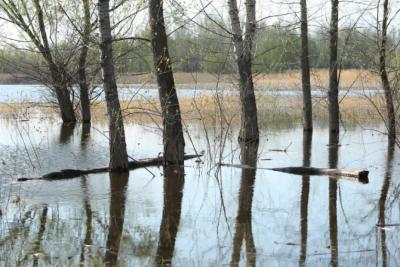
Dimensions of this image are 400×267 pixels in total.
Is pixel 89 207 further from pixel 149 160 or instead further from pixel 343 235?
pixel 149 160

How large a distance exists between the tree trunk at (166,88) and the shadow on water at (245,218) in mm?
1643

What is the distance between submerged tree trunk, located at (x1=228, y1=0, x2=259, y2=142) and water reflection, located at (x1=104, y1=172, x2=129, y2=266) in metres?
4.87

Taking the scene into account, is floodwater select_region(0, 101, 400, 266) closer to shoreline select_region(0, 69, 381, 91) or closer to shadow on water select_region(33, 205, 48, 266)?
shadow on water select_region(33, 205, 48, 266)

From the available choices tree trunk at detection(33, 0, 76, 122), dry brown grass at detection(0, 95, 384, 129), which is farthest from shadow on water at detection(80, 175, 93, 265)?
dry brown grass at detection(0, 95, 384, 129)

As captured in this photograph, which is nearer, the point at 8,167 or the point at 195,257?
the point at 195,257

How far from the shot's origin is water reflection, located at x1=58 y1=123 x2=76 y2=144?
65.5 ft

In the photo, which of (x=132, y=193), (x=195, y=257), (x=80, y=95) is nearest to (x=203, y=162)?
(x=132, y=193)

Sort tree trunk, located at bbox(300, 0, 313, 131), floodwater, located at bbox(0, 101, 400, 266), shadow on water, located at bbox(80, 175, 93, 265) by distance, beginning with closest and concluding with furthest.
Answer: floodwater, located at bbox(0, 101, 400, 266) → shadow on water, located at bbox(80, 175, 93, 265) → tree trunk, located at bbox(300, 0, 313, 131)

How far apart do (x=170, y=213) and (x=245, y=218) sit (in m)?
1.15

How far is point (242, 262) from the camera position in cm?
668

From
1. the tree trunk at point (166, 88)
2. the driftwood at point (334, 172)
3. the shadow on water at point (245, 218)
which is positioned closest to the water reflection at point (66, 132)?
the tree trunk at point (166, 88)

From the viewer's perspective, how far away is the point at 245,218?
887 centimetres

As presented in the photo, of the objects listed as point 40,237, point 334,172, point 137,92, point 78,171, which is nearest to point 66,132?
point 78,171

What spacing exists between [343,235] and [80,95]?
20430mm
